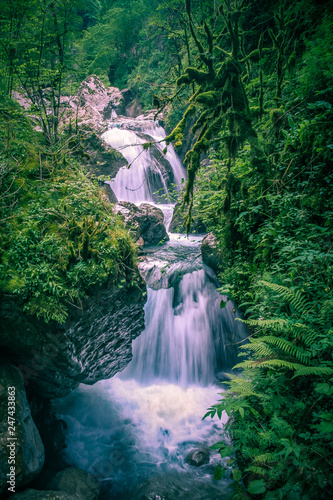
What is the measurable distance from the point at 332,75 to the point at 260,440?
4.58 meters

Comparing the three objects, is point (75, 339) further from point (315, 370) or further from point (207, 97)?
point (207, 97)

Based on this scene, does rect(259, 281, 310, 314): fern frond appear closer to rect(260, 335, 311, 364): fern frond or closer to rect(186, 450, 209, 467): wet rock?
rect(260, 335, 311, 364): fern frond

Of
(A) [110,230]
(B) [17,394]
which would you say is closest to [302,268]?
(A) [110,230]

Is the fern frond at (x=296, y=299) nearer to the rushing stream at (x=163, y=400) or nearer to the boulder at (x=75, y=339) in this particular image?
the rushing stream at (x=163, y=400)

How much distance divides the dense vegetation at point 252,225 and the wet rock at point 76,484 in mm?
2603

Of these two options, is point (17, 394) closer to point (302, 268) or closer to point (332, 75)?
point (302, 268)

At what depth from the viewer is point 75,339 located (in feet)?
12.9

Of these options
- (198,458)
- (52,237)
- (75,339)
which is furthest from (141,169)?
(198,458)

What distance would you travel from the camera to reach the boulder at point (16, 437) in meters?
3.02

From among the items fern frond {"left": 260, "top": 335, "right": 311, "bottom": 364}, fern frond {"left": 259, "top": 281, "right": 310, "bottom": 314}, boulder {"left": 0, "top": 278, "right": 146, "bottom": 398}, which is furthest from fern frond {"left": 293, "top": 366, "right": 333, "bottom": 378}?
boulder {"left": 0, "top": 278, "right": 146, "bottom": 398}

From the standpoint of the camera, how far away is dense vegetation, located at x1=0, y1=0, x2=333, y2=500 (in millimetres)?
2072

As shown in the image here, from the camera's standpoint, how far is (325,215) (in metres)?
2.86

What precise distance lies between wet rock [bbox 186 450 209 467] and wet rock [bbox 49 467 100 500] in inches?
74.3

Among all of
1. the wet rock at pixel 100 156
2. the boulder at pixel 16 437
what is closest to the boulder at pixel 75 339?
the boulder at pixel 16 437
